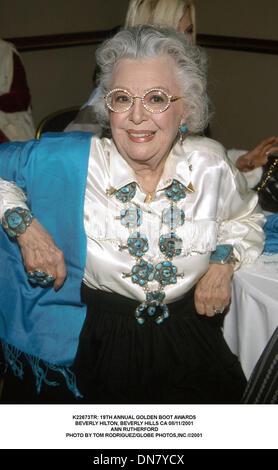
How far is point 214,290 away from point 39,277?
0.62 m

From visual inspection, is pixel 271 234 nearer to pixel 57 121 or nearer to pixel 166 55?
pixel 166 55

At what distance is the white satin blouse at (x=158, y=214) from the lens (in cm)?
140

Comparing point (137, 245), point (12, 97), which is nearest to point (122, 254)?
point (137, 245)

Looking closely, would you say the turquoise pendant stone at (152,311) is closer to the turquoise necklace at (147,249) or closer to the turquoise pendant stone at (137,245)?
the turquoise necklace at (147,249)

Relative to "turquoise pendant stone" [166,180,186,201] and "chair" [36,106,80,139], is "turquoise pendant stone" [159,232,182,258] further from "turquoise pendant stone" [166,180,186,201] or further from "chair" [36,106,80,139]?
"chair" [36,106,80,139]

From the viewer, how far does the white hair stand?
50.2 inches

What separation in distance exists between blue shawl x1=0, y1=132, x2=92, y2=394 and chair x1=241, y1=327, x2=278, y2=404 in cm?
62

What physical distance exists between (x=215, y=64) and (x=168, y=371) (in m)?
3.37

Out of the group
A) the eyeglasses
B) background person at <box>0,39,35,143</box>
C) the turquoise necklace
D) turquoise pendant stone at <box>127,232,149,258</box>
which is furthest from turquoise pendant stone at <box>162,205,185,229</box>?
background person at <box>0,39,35,143</box>

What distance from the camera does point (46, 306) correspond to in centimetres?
146

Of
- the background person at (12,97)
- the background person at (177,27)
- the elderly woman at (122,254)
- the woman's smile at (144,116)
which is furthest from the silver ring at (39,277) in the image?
the background person at (12,97)

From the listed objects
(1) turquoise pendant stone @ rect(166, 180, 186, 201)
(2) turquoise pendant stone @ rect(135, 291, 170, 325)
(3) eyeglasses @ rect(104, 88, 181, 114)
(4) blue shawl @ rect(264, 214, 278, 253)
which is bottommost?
(2) turquoise pendant stone @ rect(135, 291, 170, 325)

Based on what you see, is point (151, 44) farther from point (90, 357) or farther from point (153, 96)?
point (90, 357)
